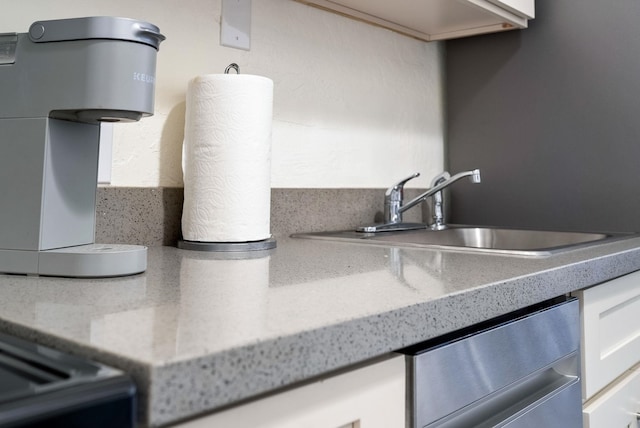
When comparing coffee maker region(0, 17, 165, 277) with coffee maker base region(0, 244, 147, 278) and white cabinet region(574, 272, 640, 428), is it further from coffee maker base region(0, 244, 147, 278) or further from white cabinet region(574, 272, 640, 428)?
white cabinet region(574, 272, 640, 428)

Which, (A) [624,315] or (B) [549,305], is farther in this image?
(A) [624,315]

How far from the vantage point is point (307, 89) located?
4.65ft

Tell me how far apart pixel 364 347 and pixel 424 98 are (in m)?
1.44

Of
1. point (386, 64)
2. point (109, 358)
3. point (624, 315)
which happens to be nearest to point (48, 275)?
point (109, 358)

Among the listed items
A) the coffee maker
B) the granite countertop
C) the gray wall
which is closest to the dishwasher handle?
the granite countertop

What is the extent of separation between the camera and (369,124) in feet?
5.30

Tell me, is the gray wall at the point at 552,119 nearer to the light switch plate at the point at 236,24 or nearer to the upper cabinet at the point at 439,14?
the upper cabinet at the point at 439,14

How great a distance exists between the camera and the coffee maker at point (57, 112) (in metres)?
0.66

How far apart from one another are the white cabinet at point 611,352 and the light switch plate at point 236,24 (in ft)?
2.76

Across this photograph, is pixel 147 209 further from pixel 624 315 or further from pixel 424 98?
pixel 424 98

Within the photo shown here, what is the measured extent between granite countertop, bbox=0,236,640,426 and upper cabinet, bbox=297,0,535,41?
2.71ft

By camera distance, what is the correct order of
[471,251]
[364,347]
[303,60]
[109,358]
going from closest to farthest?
[109,358]
[364,347]
[471,251]
[303,60]

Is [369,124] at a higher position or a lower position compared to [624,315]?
higher

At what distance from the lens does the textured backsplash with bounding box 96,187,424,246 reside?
1.00m
